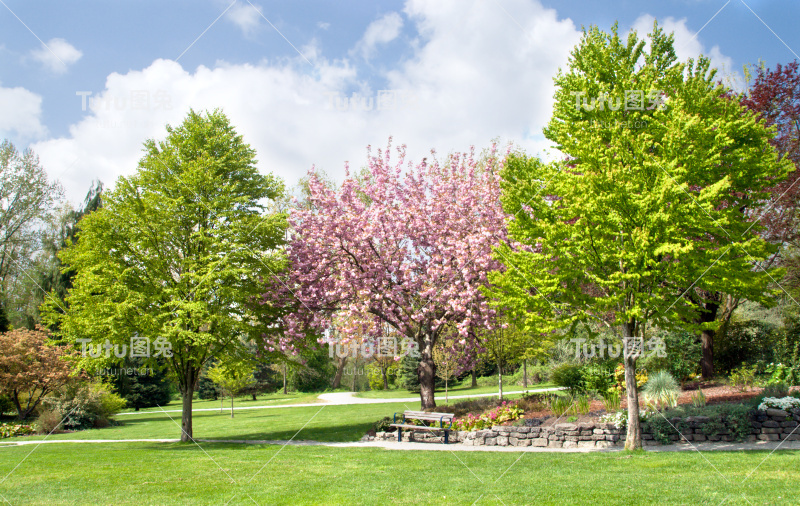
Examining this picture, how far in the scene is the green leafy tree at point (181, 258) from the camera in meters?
13.9

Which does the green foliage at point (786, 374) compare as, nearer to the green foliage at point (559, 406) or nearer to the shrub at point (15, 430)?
the green foliage at point (559, 406)

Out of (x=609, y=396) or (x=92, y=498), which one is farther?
(x=609, y=396)

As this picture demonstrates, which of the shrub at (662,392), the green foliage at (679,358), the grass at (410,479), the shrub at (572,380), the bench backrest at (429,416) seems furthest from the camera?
the green foliage at (679,358)

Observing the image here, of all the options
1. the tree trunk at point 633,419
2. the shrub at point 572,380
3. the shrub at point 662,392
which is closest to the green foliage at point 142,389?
the shrub at point 572,380

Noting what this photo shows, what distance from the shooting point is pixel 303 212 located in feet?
54.3

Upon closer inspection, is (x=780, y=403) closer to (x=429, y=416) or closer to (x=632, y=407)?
(x=632, y=407)

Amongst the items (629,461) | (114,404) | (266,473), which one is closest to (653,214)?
(629,461)

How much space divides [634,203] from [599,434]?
5.85 metres

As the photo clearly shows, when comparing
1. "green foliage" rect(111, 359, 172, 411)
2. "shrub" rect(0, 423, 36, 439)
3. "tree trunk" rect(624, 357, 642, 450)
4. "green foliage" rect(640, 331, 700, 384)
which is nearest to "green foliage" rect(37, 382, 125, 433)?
"shrub" rect(0, 423, 36, 439)

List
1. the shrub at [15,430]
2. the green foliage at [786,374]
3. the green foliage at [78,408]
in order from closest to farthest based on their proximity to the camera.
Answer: the green foliage at [786,374], the shrub at [15,430], the green foliage at [78,408]

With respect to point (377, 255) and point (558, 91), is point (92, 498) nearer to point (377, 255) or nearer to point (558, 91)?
point (377, 255)

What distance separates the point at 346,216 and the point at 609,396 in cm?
969

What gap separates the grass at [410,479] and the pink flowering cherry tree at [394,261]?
495cm

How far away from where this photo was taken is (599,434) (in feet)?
38.8
